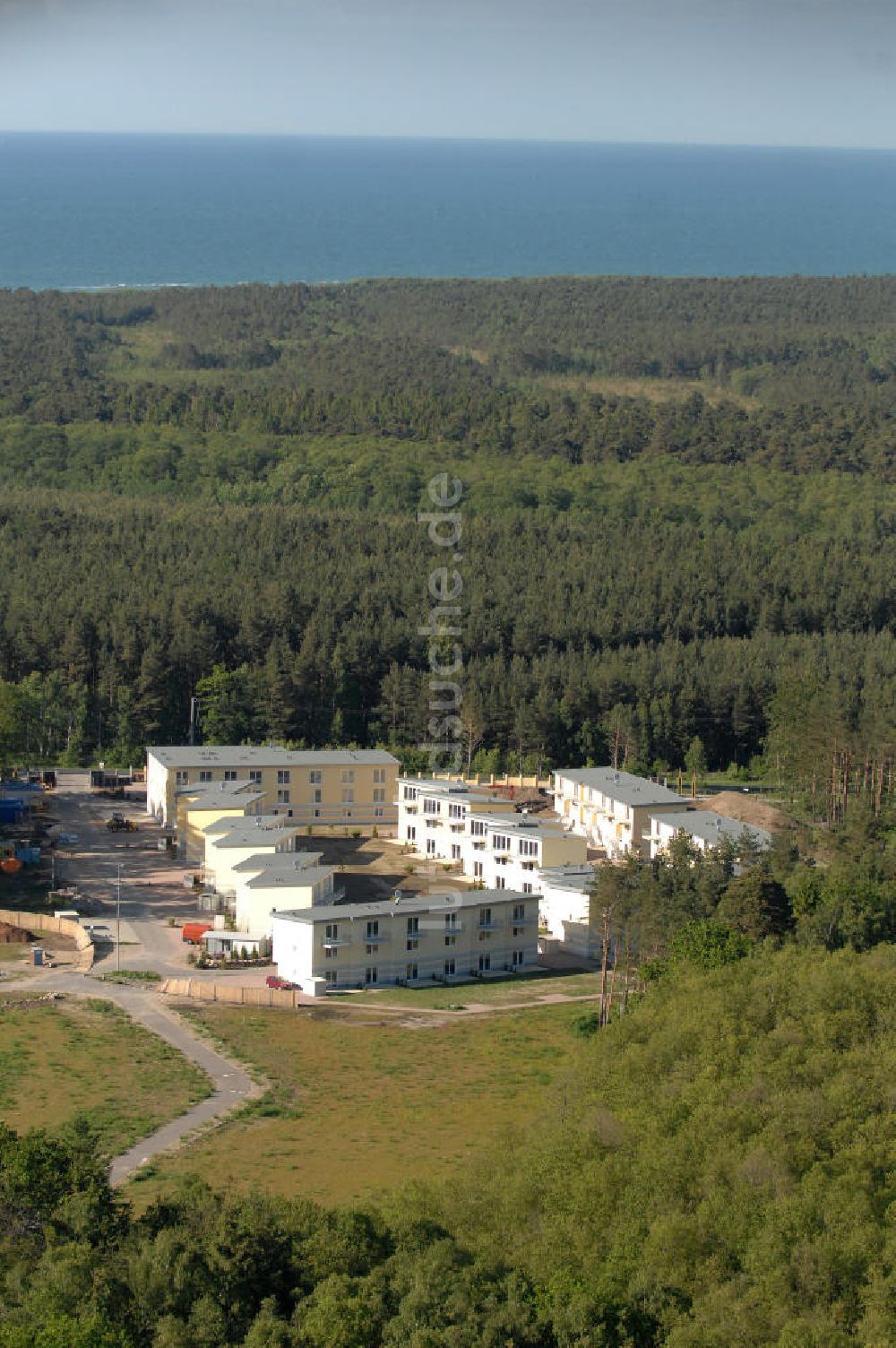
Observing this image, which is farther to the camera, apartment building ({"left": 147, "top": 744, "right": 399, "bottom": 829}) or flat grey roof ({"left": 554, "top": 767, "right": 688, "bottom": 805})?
apartment building ({"left": 147, "top": 744, "right": 399, "bottom": 829})

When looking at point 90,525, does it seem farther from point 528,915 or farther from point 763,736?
point 528,915

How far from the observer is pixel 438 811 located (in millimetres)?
34406

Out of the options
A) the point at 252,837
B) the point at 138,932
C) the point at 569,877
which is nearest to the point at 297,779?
the point at 252,837

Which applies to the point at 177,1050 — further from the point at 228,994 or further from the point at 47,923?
Result: the point at 47,923

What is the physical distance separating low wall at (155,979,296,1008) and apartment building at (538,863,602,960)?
4.75 metres

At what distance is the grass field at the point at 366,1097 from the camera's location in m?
20.5

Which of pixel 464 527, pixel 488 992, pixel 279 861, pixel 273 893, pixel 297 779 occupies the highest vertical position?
pixel 464 527

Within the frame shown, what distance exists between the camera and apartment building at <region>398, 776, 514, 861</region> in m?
34.0

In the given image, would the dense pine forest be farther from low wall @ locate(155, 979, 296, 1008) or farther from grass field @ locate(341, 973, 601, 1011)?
low wall @ locate(155, 979, 296, 1008)

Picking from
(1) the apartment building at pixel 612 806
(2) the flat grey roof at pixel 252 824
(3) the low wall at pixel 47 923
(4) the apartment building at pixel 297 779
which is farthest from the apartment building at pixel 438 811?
(3) the low wall at pixel 47 923

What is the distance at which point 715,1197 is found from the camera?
57.6 feet

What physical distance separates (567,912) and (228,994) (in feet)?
19.3

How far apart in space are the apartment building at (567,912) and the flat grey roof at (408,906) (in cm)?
68

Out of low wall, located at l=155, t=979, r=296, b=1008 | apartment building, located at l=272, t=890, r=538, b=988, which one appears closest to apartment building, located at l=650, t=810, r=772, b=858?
apartment building, located at l=272, t=890, r=538, b=988
